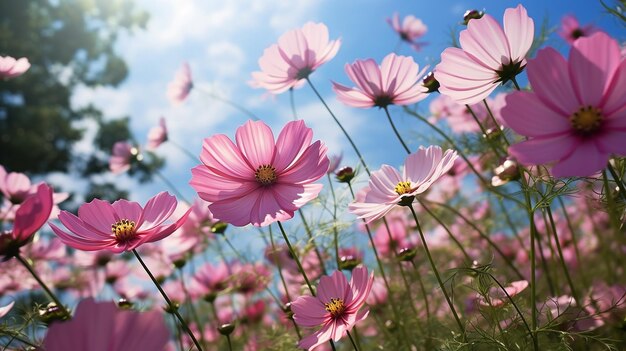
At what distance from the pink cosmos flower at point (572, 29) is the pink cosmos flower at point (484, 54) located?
107cm

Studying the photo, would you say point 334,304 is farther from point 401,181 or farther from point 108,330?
point 108,330

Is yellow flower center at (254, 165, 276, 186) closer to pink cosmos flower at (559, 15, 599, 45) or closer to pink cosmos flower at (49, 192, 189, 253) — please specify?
pink cosmos flower at (49, 192, 189, 253)

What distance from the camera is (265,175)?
73 cm

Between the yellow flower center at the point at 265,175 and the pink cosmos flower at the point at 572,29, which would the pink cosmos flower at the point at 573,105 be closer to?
the yellow flower center at the point at 265,175

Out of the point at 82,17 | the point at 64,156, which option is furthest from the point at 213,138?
the point at 82,17

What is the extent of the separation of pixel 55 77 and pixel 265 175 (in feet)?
27.6

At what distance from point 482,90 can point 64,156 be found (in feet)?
25.9

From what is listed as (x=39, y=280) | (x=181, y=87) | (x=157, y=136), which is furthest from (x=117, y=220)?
(x=181, y=87)

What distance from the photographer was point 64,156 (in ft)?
25.2

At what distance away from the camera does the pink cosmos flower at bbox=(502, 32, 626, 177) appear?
497mm

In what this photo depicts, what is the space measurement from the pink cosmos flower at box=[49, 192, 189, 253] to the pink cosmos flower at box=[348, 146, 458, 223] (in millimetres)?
236

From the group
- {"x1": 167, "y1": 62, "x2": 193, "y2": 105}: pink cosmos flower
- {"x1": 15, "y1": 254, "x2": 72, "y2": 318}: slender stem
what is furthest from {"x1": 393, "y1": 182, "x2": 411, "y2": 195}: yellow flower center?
{"x1": 167, "y1": 62, "x2": 193, "y2": 105}: pink cosmos flower

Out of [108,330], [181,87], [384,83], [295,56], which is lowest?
[108,330]

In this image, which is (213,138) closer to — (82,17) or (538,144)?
(538,144)
